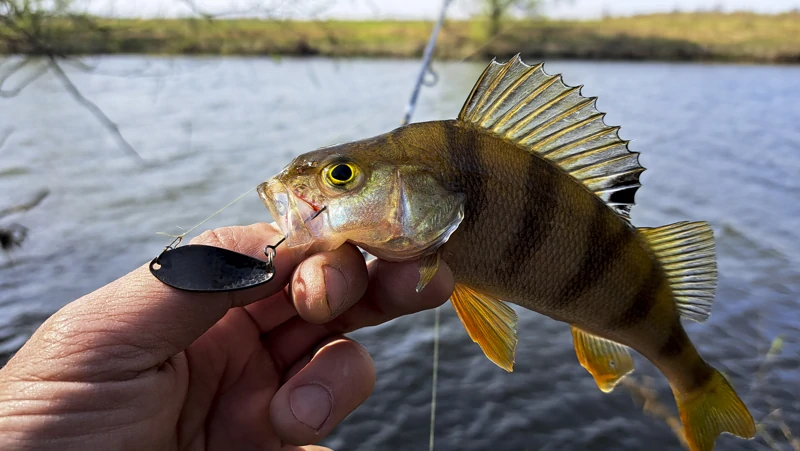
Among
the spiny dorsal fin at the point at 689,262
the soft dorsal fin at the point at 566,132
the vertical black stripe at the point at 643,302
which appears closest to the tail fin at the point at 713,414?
the spiny dorsal fin at the point at 689,262

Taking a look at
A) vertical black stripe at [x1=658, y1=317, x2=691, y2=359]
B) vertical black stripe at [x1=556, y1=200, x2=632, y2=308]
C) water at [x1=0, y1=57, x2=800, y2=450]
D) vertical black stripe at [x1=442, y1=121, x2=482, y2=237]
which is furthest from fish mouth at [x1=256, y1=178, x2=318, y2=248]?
water at [x1=0, y1=57, x2=800, y2=450]

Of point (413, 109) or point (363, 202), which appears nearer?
point (363, 202)

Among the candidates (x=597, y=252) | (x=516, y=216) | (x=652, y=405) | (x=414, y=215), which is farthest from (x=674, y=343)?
(x=652, y=405)

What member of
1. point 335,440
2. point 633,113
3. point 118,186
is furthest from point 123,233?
point 633,113

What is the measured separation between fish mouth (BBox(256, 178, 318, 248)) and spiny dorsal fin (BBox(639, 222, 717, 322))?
3.73 ft

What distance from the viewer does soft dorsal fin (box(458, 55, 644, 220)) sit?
1.86 meters

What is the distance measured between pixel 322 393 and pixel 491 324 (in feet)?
2.04

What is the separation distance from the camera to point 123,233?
7316 millimetres

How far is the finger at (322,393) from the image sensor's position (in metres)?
1.90

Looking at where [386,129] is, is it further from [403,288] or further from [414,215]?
[414,215]

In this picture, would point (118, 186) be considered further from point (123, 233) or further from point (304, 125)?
point (304, 125)

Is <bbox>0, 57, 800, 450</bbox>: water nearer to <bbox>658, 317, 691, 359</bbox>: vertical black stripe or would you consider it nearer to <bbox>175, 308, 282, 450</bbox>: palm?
<bbox>175, 308, 282, 450</bbox>: palm

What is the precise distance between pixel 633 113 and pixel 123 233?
12755mm

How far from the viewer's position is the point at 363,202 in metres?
1.70
